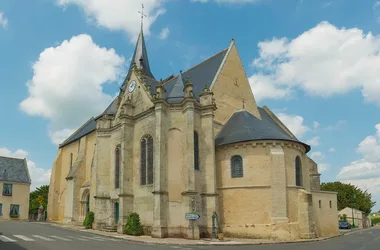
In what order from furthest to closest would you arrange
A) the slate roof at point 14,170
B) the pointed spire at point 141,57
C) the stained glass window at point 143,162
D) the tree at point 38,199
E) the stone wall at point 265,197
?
the tree at point 38,199
the slate roof at point 14,170
the pointed spire at point 141,57
the stained glass window at point 143,162
the stone wall at point 265,197

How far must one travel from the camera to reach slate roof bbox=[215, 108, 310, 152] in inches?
985

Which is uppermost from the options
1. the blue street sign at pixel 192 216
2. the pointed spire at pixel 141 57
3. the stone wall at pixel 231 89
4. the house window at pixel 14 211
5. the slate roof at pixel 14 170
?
the pointed spire at pixel 141 57

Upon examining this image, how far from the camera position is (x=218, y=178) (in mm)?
25766

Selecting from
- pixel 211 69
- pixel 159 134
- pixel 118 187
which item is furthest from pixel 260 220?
pixel 211 69

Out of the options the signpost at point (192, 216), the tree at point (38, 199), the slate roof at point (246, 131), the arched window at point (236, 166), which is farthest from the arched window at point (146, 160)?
the tree at point (38, 199)

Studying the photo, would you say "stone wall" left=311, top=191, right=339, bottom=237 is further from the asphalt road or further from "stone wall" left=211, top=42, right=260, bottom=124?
"stone wall" left=211, top=42, right=260, bottom=124

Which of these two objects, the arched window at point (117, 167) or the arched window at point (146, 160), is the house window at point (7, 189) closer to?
the arched window at point (117, 167)

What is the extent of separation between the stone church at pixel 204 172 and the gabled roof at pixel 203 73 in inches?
7.4

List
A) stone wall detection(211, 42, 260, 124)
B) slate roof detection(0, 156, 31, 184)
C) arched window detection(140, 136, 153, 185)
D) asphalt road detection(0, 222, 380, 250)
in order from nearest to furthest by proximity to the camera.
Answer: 1. asphalt road detection(0, 222, 380, 250)
2. arched window detection(140, 136, 153, 185)
3. stone wall detection(211, 42, 260, 124)
4. slate roof detection(0, 156, 31, 184)

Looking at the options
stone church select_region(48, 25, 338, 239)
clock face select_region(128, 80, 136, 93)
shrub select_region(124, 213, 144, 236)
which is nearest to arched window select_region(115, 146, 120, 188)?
stone church select_region(48, 25, 338, 239)

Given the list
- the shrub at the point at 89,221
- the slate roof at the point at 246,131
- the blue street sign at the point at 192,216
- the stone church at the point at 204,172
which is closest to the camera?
the blue street sign at the point at 192,216

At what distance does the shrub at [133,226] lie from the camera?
24.4 metres

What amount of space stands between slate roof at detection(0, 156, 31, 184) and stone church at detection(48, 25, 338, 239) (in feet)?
89.3

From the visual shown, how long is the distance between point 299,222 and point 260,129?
22.5ft
